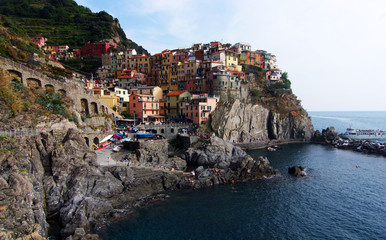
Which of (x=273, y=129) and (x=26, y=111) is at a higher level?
(x=26, y=111)

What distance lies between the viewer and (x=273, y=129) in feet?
258

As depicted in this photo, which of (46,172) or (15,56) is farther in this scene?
(15,56)

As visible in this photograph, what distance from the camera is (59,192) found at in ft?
98.5

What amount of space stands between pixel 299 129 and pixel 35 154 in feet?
249

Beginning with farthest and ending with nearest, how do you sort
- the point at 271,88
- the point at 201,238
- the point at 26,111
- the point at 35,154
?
the point at 271,88
the point at 26,111
the point at 35,154
the point at 201,238

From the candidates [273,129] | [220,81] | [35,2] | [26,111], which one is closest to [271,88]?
[273,129]

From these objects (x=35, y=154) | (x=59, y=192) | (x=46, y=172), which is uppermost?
(x=35, y=154)

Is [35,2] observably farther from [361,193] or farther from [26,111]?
[361,193]

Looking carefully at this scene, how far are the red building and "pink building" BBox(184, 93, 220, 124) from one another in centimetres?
5078

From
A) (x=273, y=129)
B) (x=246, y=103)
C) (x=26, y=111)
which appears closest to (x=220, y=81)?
(x=246, y=103)

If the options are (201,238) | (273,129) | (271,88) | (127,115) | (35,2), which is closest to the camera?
(201,238)

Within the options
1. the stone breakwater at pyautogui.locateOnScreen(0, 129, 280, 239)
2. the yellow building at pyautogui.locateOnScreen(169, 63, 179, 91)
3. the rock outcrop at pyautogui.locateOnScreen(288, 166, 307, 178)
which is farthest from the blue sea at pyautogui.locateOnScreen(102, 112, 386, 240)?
the yellow building at pyautogui.locateOnScreen(169, 63, 179, 91)

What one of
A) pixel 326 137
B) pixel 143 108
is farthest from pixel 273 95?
pixel 143 108

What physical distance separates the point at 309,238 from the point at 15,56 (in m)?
60.2
